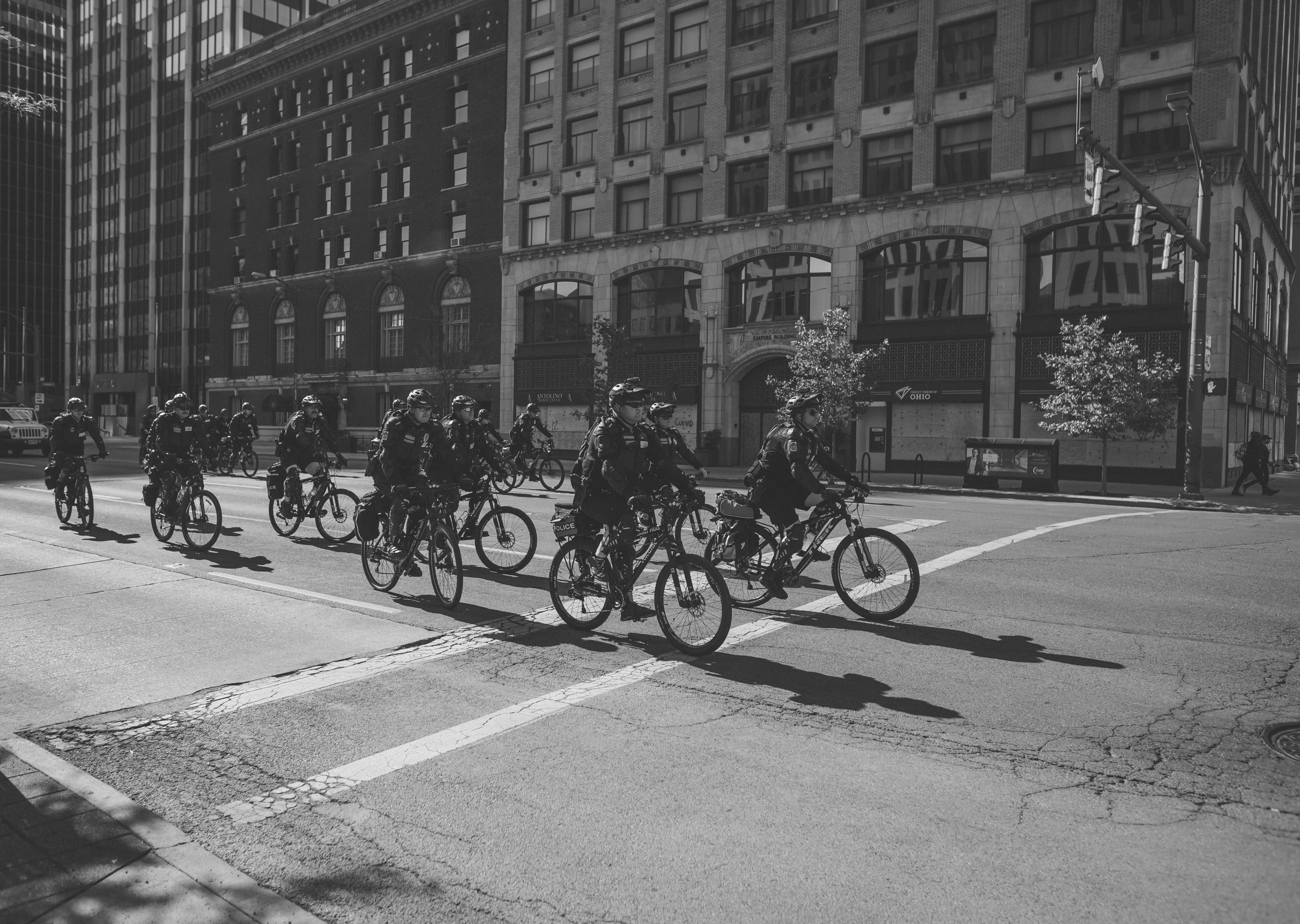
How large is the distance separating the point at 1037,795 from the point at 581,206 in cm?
3973

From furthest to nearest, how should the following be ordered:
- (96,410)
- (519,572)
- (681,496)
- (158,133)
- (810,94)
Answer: (96,410)
(158,133)
(810,94)
(519,572)
(681,496)

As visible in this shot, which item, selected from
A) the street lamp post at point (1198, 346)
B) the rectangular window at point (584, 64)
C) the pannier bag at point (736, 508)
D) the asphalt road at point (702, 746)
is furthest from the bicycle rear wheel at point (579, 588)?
the rectangular window at point (584, 64)

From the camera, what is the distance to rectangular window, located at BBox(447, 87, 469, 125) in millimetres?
47312

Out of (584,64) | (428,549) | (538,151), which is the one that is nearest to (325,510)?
(428,549)

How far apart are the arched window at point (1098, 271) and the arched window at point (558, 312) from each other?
61.1 feet

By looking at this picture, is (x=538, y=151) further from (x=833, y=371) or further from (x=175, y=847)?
(x=175, y=847)

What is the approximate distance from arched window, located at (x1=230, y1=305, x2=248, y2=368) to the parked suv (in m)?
22.2

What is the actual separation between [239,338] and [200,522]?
53750 mm

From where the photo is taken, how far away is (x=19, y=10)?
1192 cm

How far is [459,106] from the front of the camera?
47.8 m

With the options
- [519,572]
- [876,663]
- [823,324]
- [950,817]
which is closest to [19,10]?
[519,572]

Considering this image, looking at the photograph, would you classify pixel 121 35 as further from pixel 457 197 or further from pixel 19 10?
pixel 19 10

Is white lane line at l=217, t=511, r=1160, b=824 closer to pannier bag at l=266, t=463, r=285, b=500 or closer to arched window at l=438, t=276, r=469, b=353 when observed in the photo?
pannier bag at l=266, t=463, r=285, b=500

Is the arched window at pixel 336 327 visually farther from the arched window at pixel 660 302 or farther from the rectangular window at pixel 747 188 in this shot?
the rectangular window at pixel 747 188
